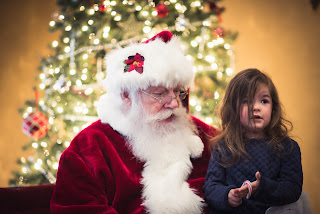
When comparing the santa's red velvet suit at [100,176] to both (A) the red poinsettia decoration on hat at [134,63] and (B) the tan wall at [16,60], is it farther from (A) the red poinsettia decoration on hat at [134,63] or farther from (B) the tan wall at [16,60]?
(B) the tan wall at [16,60]

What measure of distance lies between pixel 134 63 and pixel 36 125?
5.45ft

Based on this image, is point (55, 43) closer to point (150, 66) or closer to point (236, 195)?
point (150, 66)

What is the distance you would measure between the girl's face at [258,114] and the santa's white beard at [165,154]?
0.40 meters

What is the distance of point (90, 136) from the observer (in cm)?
187

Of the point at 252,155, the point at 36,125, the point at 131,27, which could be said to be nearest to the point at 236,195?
the point at 252,155

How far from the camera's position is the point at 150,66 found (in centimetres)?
189

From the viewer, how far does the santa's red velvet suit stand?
1655 millimetres

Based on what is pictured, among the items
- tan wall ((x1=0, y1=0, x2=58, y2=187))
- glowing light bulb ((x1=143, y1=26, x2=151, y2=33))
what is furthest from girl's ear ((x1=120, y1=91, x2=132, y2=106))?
tan wall ((x1=0, y1=0, x2=58, y2=187))

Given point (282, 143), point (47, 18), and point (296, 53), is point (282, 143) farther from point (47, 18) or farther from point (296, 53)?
point (47, 18)

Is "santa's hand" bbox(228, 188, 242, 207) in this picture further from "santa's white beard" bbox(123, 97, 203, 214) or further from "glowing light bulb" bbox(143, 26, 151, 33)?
"glowing light bulb" bbox(143, 26, 151, 33)

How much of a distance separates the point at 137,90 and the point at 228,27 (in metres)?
3.12

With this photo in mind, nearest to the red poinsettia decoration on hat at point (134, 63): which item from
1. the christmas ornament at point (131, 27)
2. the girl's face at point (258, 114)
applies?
the girl's face at point (258, 114)

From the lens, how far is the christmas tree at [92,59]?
128 inches

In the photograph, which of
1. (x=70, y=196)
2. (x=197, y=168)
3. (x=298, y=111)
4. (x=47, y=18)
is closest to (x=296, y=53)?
(x=298, y=111)
